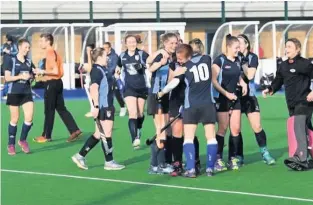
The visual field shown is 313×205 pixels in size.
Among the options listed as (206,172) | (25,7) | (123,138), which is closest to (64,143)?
(123,138)

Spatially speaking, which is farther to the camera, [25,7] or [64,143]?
[25,7]

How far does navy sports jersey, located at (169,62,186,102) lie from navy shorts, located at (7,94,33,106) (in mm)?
3108

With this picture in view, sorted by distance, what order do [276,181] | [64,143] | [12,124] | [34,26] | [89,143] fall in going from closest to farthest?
[276,181] < [89,143] < [12,124] < [64,143] < [34,26]

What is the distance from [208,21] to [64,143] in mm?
25187

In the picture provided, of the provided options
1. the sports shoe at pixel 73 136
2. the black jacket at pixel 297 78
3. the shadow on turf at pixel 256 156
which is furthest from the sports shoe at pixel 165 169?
the sports shoe at pixel 73 136

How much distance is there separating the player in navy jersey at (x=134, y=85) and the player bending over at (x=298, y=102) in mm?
3501

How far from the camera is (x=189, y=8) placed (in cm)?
3969

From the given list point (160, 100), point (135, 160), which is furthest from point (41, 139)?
point (160, 100)

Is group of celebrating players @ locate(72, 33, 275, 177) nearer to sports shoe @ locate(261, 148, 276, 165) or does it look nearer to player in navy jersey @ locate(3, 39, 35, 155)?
sports shoe @ locate(261, 148, 276, 165)

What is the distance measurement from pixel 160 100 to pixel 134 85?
2.98 m

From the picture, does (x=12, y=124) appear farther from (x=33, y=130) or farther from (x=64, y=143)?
(x=33, y=130)

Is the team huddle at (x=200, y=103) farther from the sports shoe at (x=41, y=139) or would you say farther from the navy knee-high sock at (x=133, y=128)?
the sports shoe at (x=41, y=139)

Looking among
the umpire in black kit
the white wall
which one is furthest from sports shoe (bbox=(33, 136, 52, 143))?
the white wall

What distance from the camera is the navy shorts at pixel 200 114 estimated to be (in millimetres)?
11125
